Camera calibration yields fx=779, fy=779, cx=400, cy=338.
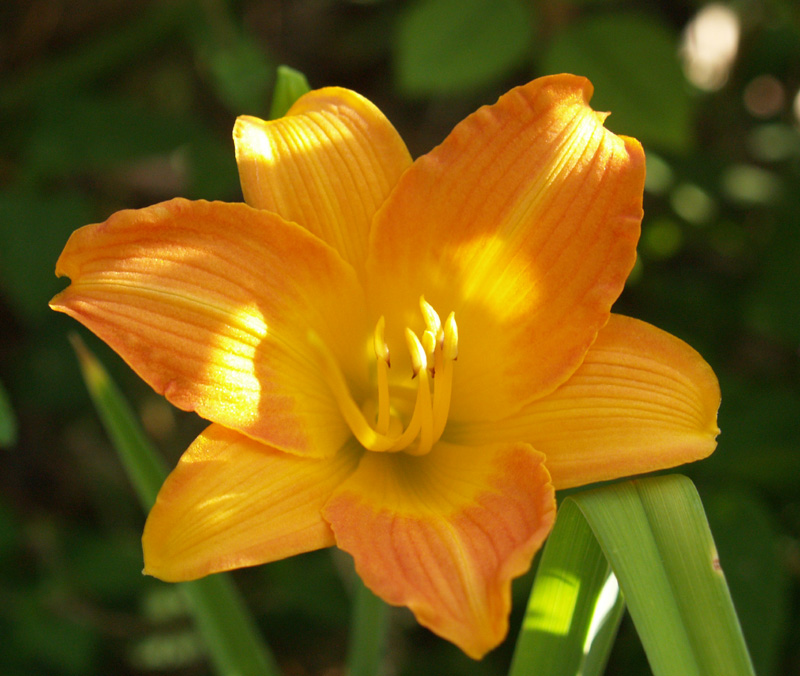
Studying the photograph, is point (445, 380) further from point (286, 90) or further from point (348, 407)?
point (286, 90)

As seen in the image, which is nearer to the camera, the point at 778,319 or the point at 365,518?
the point at 365,518

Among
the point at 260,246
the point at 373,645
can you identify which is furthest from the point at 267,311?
the point at 373,645

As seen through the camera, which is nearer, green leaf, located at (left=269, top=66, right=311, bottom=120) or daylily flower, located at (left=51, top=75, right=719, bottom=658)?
daylily flower, located at (left=51, top=75, right=719, bottom=658)

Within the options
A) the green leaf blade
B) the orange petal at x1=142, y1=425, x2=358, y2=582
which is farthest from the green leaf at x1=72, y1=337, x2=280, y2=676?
the green leaf blade

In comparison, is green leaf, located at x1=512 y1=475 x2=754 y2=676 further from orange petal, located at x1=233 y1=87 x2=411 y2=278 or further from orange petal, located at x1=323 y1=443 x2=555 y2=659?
orange petal, located at x1=233 y1=87 x2=411 y2=278

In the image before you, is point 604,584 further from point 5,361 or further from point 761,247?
point 5,361

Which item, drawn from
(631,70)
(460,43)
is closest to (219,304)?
(460,43)
